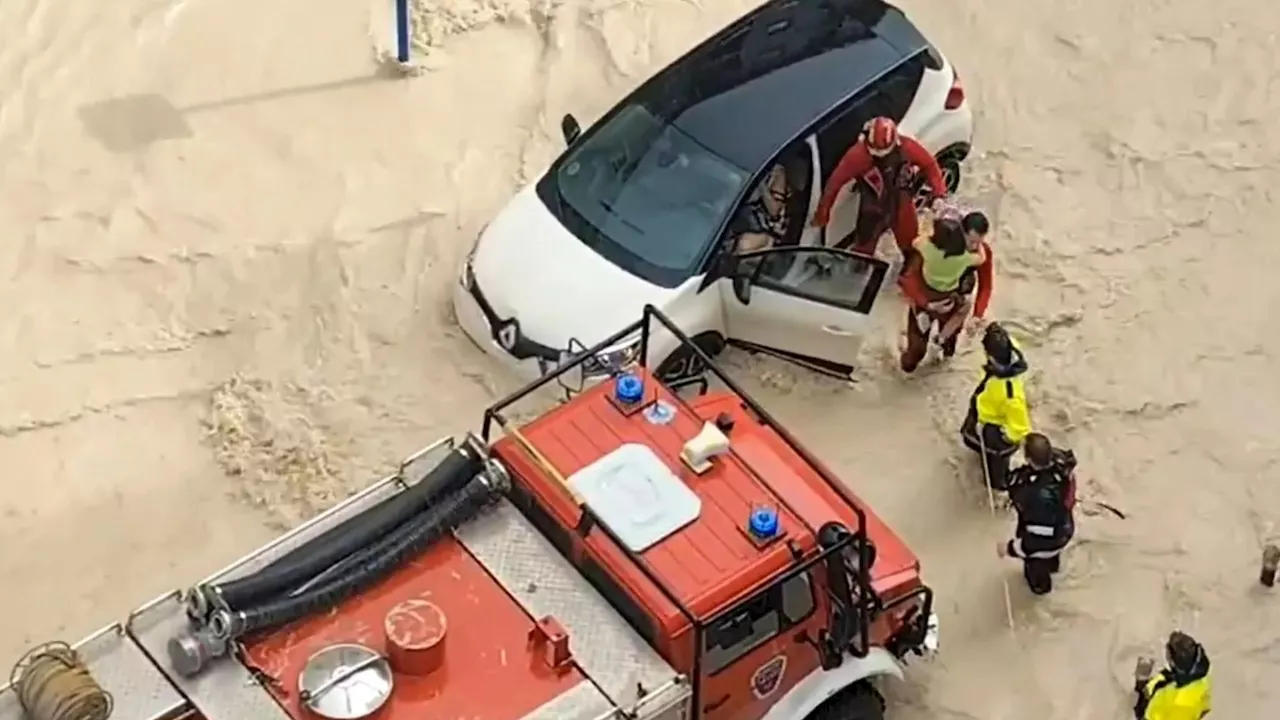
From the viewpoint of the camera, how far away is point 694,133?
425 inches

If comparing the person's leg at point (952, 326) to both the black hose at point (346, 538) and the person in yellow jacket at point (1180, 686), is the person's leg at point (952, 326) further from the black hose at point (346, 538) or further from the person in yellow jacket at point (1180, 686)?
the black hose at point (346, 538)

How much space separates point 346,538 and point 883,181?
3797 mm

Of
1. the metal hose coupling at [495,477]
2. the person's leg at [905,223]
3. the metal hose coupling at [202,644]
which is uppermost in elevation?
the metal hose coupling at [495,477]

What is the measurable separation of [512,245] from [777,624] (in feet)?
10.1

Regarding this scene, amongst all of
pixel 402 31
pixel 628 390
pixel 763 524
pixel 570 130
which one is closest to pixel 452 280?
pixel 570 130

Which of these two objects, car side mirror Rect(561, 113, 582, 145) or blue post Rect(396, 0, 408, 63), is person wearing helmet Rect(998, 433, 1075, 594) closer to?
car side mirror Rect(561, 113, 582, 145)

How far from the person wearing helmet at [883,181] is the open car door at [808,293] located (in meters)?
0.41

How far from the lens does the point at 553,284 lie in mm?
10469

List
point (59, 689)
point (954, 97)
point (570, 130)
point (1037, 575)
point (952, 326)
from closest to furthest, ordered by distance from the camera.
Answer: point (59, 689), point (1037, 575), point (952, 326), point (570, 130), point (954, 97)

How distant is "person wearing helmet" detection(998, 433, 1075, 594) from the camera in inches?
367

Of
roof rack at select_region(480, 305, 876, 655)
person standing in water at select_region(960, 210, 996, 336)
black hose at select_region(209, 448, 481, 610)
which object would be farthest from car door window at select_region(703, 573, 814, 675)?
person standing in water at select_region(960, 210, 996, 336)

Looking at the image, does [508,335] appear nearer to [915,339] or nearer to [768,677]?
[915,339]

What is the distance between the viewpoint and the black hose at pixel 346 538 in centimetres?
794

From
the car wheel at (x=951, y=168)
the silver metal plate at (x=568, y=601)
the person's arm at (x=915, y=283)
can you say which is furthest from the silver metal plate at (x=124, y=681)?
the car wheel at (x=951, y=168)
